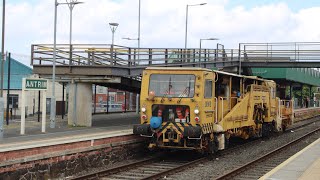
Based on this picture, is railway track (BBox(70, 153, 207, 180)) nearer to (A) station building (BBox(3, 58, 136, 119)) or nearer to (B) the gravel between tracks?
(B) the gravel between tracks

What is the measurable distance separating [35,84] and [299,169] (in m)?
14.7

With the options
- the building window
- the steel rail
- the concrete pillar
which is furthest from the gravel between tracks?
the building window

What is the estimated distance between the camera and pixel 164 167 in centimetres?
1451

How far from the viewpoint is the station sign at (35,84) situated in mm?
21938

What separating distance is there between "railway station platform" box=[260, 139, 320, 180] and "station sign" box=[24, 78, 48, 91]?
43.6 ft

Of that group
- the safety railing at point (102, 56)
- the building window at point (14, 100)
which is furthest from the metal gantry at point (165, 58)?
the building window at point (14, 100)

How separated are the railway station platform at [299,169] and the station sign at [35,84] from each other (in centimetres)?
1327

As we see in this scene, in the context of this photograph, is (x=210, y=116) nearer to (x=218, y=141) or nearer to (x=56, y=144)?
(x=218, y=141)

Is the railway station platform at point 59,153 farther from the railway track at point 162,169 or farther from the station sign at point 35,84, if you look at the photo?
the station sign at point 35,84

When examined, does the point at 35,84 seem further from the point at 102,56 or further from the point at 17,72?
the point at 17,72

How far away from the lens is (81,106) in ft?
91.2

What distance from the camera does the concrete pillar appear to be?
2761 centimetres

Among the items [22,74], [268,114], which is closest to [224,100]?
[268,114]

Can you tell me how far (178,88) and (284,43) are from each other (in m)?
26.8
